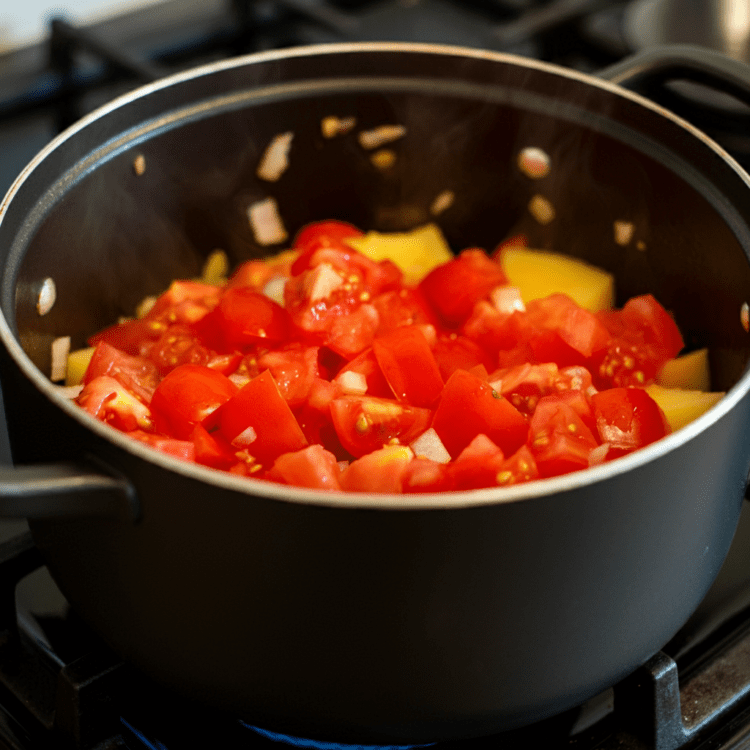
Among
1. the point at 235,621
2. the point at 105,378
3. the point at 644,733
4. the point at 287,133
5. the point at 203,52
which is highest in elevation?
the point at 203,52

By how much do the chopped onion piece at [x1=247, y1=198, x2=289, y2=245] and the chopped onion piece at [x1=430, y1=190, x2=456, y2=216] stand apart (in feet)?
0.79

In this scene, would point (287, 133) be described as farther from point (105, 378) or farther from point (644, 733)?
point (644, 733)

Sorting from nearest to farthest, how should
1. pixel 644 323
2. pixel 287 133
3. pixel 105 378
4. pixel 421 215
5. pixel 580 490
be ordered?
1. pixel 580 490
2. pixel 105 378
3. pixel 644 323
4. pixel 287 133
5. pixel 421 215

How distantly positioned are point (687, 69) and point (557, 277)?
340 millimetres

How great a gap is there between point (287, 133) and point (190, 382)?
513mm

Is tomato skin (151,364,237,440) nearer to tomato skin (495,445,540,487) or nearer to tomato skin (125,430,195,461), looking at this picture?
tomato skin (125,430,195,461)

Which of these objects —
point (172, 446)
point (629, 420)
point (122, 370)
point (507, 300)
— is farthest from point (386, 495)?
point (507, 300)

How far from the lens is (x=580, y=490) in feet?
2.24

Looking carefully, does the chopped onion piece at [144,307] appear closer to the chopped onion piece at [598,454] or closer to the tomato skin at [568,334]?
the tomato skin at [568,334]

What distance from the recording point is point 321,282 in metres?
1.20

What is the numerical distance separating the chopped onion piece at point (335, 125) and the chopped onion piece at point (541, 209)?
0.30m

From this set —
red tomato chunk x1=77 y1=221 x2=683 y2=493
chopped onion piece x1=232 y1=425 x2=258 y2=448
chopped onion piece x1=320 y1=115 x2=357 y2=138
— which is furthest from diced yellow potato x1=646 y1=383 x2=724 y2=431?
chopped onion piece x1=320 y1=115 x2=357 y2=138

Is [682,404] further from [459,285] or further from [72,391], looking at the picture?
[72,391]

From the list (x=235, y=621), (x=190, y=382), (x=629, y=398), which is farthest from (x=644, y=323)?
(x=235, y=621)
